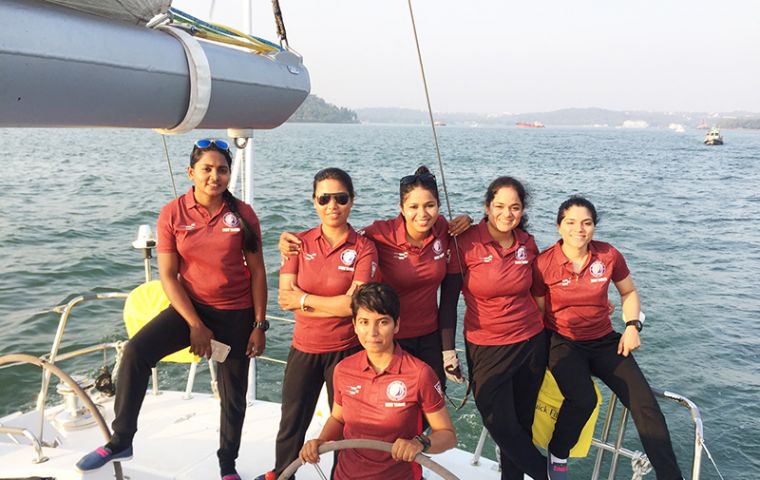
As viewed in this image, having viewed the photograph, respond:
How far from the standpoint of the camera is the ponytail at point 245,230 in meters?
3.04

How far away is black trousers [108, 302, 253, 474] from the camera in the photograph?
2943 millimetres

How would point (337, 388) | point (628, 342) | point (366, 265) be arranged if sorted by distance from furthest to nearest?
1. point (628, 342)
2. point (366, 265)
3. point (337, 388)

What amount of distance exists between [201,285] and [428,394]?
1331 millimetres

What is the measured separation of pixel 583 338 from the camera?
3264 mm

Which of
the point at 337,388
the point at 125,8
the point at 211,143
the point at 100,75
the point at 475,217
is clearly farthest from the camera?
the point at 475,217

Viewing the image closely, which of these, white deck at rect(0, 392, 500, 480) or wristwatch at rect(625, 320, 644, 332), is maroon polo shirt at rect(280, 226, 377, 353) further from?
wristwatch at rect(625, 320, 644, 332)

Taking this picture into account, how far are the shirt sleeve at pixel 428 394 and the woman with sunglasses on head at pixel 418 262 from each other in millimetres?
642

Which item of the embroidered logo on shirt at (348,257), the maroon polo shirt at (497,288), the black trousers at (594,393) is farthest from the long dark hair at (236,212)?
the black trousers at (594,393)

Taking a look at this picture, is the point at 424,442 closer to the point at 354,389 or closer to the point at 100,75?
the point at 354,389

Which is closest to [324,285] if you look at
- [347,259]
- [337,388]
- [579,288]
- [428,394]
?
[347,259]

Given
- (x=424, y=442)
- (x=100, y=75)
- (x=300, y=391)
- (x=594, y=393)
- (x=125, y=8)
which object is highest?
(x=125, y=8)

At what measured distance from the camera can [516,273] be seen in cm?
311

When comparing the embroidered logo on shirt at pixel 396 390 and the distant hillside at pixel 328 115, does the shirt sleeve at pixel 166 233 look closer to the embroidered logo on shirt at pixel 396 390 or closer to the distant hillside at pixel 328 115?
the embroidered logo on shirt at pixel 396 390

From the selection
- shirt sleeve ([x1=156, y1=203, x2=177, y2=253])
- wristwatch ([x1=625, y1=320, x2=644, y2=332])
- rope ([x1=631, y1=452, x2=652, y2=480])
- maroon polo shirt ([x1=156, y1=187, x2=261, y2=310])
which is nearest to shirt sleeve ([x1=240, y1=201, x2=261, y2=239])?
maroon polo shirt ([x1=156, y1=187, x2=261, y2=310])
